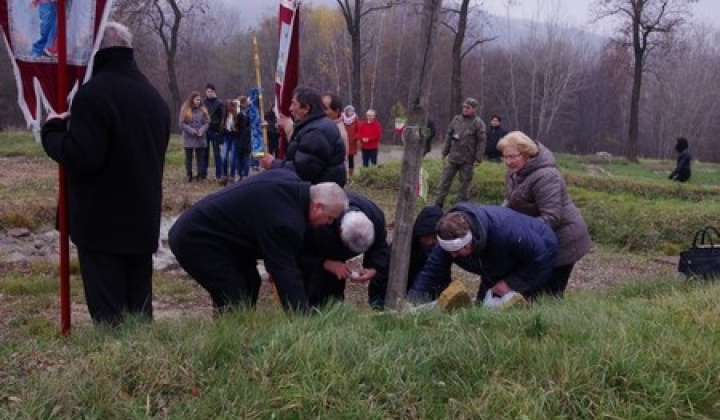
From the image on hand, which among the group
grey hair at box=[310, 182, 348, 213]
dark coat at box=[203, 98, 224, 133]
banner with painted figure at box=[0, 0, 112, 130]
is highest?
banner with painted figure at box=[0, 0, 112, 130]

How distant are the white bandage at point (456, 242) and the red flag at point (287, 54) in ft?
7.97

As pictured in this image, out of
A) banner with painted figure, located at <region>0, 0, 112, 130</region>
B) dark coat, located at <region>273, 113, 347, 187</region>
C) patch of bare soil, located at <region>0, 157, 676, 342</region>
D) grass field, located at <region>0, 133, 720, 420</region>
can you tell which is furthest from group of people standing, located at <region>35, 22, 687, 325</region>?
dark coat, located at <region>273, 113, 347, 187</region>

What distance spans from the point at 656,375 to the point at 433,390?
97 cm

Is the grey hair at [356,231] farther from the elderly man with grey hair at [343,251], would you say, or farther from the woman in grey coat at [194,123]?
the woman in grey coat at [194,123]

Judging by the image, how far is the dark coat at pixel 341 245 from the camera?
16.2 ft

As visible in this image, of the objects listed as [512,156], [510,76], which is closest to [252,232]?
[512,156]

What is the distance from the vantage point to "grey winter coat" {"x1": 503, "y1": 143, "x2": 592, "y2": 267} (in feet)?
18.5

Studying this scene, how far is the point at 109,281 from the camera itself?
4.08m

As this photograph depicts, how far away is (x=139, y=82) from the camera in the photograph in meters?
4.06

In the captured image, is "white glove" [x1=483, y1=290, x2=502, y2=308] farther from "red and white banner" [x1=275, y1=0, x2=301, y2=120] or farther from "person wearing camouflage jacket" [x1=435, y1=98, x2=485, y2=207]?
"person wearing camouflage jacket" [x1=435, y1=98, x2=485, y2=207]

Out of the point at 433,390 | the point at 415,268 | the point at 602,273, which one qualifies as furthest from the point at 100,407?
the point at 602,273

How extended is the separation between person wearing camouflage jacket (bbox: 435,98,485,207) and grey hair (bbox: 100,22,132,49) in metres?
9.47

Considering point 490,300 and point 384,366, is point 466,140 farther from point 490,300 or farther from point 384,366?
point 384,366

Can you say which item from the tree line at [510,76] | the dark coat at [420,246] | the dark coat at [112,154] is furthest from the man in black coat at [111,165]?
the tree line at [510,76]
